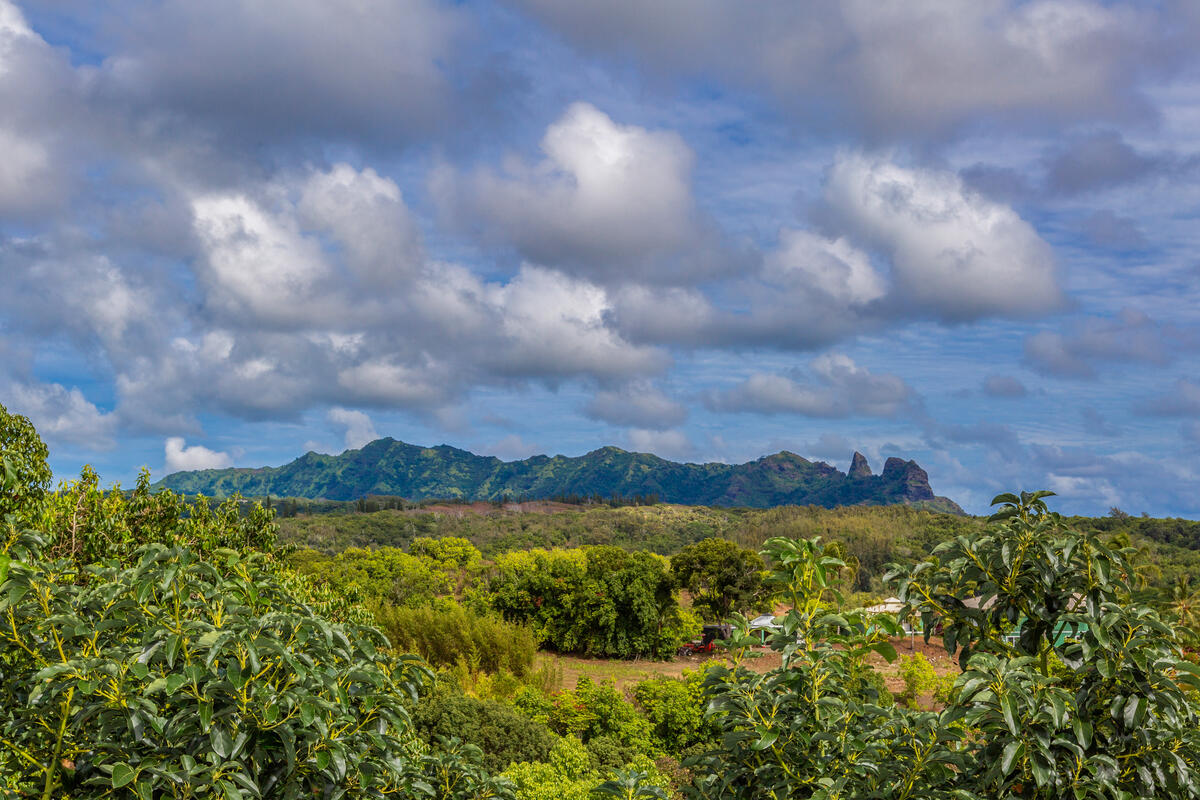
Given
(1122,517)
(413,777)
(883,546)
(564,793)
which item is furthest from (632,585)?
(1122,517)

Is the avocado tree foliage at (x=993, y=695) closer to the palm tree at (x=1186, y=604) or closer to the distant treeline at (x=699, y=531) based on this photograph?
the palm tree at (x=1186, y=604)

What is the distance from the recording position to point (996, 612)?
3.40m

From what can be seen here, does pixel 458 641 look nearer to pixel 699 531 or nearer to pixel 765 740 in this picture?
pixel 765 740

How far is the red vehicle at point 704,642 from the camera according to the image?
37312mm

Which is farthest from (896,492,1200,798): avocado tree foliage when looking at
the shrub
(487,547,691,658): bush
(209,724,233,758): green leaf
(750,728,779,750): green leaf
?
(487,547,691,658): bush

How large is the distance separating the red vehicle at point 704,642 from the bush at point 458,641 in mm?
15563

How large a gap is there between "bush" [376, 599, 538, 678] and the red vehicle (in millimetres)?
15563

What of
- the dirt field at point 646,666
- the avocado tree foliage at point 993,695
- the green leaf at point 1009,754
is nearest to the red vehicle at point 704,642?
the dirt field at point 646,666

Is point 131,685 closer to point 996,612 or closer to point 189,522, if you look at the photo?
point 996,612

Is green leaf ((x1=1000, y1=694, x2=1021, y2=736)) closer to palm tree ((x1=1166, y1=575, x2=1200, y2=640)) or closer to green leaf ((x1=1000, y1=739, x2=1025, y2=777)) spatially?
green leaf ((x1=1000, y1=739, x2=1025, y2=777))

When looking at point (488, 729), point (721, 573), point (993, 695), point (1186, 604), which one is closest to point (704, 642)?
point (721, 573)

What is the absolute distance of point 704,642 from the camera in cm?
3878

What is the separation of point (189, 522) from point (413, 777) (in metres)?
8.77

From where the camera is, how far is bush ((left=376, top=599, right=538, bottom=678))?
74.1ft
